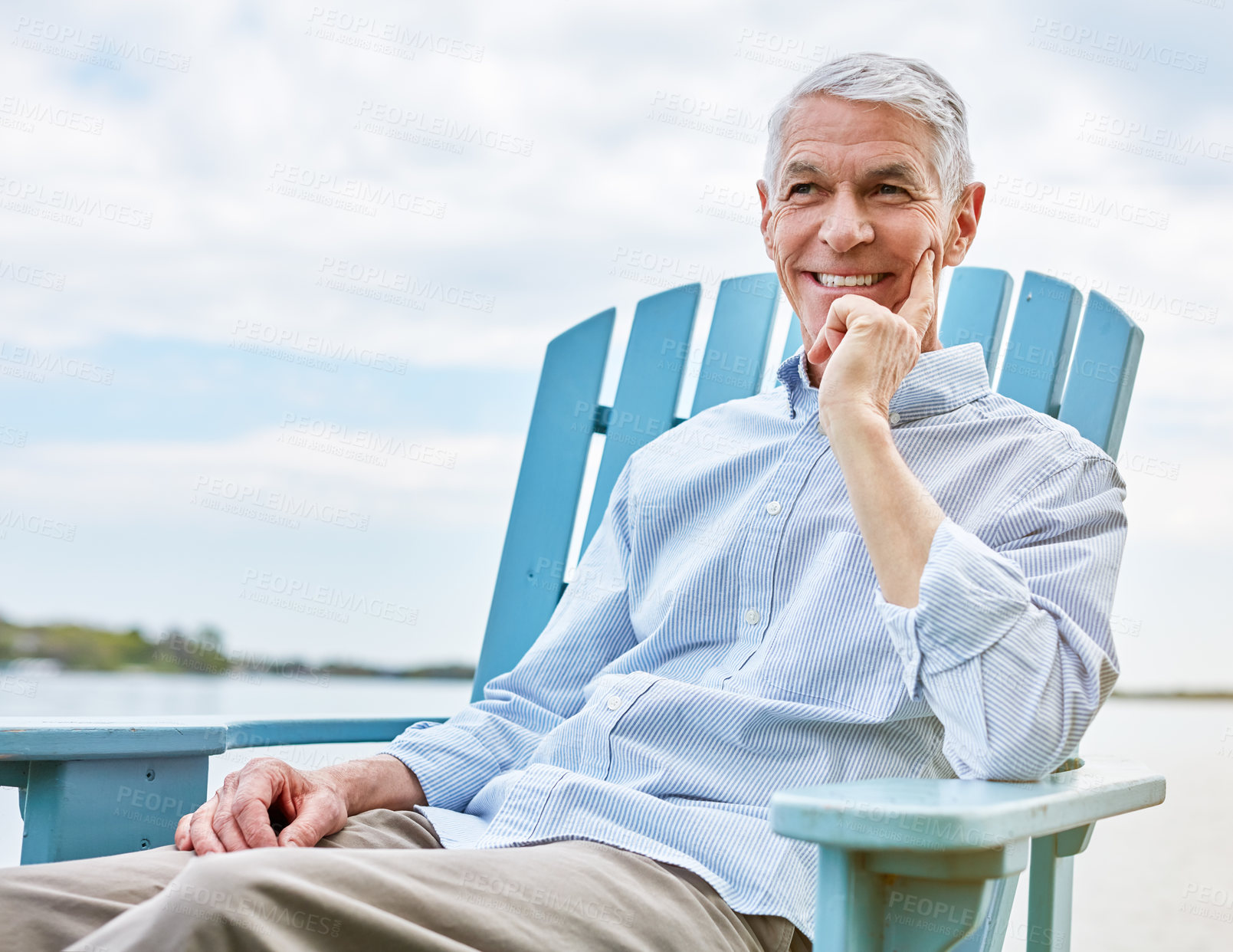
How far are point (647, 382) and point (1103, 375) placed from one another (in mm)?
795

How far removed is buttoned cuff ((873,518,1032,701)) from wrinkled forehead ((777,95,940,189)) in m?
0.60

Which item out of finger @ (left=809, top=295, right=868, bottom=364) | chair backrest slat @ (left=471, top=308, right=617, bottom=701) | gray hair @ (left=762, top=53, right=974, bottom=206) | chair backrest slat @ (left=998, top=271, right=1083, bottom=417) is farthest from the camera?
chair backrest slat @ (left=471, top=308, right=617, bottom=701)

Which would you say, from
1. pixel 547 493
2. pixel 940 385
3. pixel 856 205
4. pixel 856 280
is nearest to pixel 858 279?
pixel 856 280

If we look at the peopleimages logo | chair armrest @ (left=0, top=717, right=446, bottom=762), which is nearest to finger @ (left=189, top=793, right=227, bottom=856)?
chair armrest @ (left=0, top=717, right=446, bottom=762)

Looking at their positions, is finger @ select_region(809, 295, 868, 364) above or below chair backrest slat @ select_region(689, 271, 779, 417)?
below

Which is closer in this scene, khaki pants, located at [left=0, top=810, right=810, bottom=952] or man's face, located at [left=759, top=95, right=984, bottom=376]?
khaki pants, located at [left=0, top=810, right=810, bottom=952]

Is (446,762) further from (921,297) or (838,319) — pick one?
(921,297)

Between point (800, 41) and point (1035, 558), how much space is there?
137 cm

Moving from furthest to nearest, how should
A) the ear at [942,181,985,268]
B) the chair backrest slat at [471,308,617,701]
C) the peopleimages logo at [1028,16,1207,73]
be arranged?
the peopleimages logo at [1028,16,1207,73] < the chair backrest slat at [471,308,617,701] < the ear at [942,181,985,268]

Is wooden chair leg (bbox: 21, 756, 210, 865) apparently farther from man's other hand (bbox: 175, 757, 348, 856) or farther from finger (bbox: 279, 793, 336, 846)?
finger (bbox: 279, 793, 336, 846)

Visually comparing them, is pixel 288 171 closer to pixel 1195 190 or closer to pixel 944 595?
pixel 944 595

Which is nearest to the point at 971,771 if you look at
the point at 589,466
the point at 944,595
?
the point at 944,595

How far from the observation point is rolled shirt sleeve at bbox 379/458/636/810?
4.44ft


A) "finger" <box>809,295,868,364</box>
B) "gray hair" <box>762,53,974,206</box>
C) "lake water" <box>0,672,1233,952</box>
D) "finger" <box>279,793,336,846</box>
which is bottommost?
"lake water" <box>0,672,1233,952</box>
